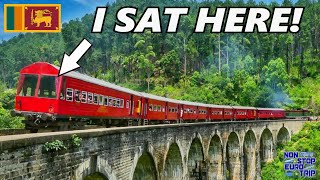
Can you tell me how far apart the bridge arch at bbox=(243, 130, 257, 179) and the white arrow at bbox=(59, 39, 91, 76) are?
34.2 m

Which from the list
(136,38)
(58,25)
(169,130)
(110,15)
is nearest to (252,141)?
(169,130)

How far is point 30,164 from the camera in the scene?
352 inches

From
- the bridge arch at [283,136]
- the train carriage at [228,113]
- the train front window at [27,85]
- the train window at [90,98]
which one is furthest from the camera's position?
the bridge arch at [283,136]

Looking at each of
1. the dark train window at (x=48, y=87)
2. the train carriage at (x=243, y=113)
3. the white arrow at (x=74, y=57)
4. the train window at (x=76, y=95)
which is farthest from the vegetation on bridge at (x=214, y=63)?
the white arrow at (x=74, y=57)

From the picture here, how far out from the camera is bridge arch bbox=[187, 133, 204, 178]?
30.0 meters

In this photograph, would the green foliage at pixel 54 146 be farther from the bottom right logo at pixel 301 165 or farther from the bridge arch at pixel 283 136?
the bridge arch at pixel 283 136

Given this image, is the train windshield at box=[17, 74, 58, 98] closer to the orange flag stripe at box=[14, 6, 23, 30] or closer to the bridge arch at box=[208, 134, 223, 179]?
the orange flag stripe at box=[14, 6, 23, 30]

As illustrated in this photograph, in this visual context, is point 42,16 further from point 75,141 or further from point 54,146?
point 54,146

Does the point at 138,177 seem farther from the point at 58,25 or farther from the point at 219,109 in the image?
the point at 219,109

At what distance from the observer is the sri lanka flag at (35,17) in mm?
21891

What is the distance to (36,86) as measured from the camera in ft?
47.3

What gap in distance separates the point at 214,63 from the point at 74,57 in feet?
273

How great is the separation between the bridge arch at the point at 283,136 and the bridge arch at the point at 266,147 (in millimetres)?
2834

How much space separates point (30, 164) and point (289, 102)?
67627 millimetres
